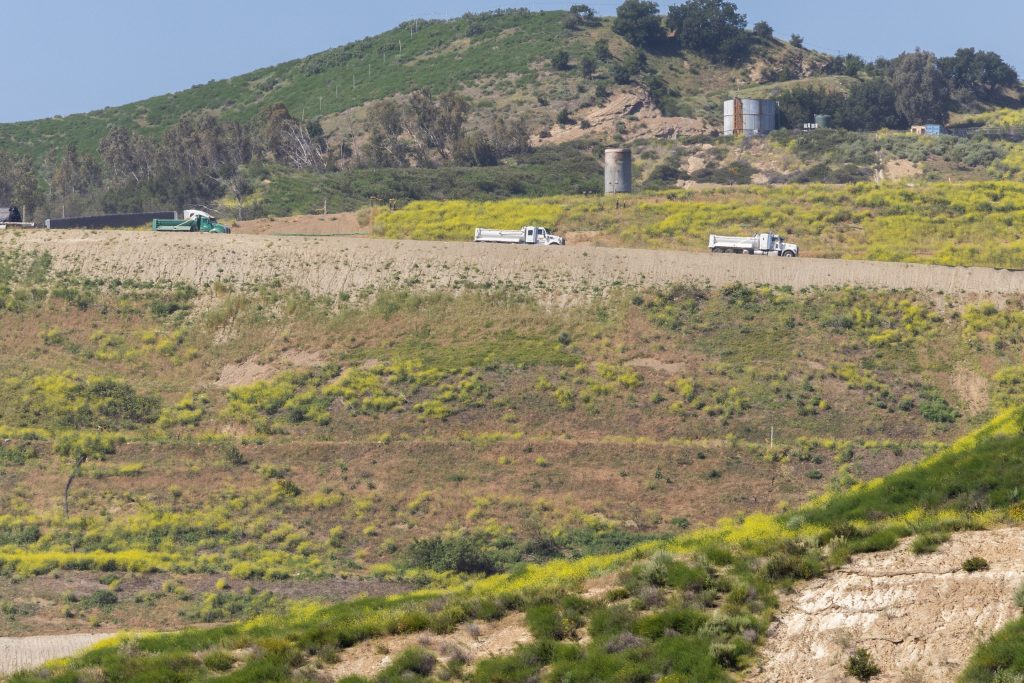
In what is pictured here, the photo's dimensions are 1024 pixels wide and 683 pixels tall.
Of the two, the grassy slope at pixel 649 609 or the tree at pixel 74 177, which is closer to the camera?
the grassy slope at pixel 649 609

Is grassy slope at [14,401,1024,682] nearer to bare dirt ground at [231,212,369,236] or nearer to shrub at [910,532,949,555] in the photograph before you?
shrub at [910,532,949,555]

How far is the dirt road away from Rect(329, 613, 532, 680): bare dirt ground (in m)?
7.99

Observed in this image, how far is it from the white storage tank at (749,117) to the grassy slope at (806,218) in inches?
879

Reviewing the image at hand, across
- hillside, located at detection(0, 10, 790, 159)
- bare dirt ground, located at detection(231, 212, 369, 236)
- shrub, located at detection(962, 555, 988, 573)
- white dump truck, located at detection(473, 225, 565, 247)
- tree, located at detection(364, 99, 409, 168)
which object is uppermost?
hillside, located at detection(0, 10, 790, 159)

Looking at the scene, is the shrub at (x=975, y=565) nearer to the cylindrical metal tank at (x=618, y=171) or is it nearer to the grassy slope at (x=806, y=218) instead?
the grassy slope at (x=806, y=218)

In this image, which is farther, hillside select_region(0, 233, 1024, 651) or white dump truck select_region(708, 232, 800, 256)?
white dump truck select_region(708, 232, 800, 256)

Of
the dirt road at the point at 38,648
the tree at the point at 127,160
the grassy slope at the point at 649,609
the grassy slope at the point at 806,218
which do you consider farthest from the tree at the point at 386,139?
the grassy slope at the point at 649,609

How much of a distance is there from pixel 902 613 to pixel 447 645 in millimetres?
6187

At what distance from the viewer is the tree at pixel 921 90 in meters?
108

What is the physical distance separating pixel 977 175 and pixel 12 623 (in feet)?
235

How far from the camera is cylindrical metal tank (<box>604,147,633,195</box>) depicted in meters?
83.2

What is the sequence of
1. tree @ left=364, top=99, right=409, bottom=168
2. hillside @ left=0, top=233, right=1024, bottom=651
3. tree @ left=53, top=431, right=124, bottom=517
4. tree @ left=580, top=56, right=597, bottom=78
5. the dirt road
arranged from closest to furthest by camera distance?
the dirt road, hillside @ left=0, top=233, right=1024, bottom=651, tree @ left=53, top=431, right=124, bottom=517, tree @ left=364, top=99, right=409, bottom=168, tree @ left=580, top=56, right=597, bottom=78

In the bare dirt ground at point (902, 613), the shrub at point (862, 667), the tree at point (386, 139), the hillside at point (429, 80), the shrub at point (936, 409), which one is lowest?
the shrub at point (936, 409)

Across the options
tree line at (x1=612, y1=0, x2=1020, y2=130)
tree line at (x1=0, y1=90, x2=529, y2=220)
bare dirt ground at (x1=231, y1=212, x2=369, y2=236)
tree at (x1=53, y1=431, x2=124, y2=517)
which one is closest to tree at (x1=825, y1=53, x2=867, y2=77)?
tree line at (x1=612, y1=0, x2=1020, y2=130)
